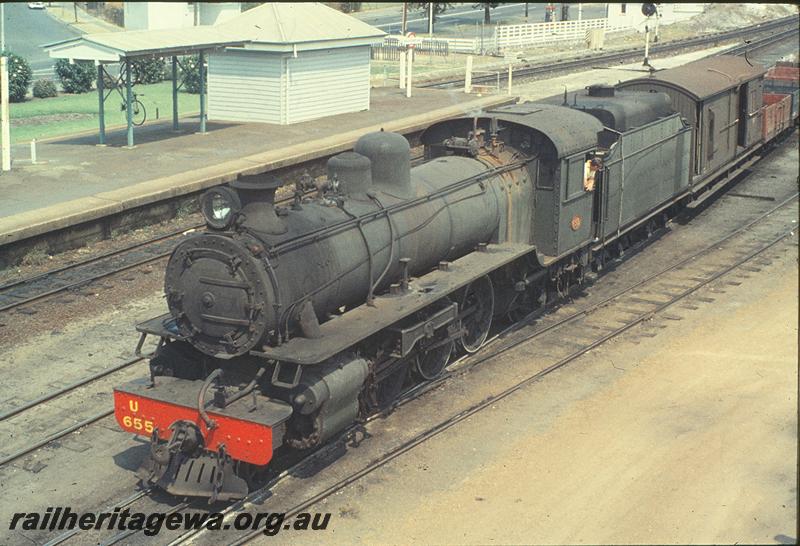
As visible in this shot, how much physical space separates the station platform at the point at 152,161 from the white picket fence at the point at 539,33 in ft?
80.8

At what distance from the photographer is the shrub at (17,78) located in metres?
34.5

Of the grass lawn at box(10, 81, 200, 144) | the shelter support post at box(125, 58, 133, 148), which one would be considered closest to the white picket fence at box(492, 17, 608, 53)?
the grass lawn at box(10, 81, 200, 144)

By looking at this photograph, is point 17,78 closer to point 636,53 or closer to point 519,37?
point 519,37

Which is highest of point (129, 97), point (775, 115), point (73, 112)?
point (129, 97)

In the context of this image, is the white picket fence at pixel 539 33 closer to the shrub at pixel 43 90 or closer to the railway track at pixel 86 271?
the shrub at pixel 43 90

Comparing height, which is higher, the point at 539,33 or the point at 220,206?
the point at 539,33

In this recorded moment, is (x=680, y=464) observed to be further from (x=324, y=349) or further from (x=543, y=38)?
(x=543, y=38)

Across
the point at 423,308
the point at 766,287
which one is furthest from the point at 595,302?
the point at 423,308

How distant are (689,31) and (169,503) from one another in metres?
65.4

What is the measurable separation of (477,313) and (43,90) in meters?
26.6

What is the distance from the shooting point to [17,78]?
34.9 meters

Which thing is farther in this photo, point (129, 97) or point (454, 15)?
point (454, 15)

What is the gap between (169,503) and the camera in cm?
1073

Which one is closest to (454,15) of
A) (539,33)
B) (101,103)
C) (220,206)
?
(539,33)
